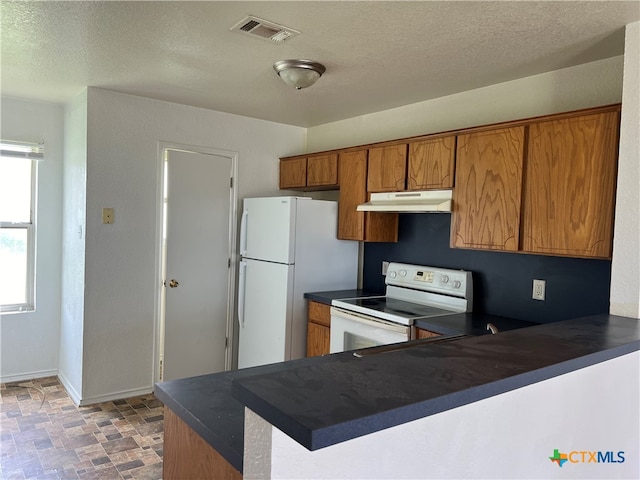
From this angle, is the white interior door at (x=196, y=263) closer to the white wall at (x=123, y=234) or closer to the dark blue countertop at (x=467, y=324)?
the white wall at (x=123, y=234)

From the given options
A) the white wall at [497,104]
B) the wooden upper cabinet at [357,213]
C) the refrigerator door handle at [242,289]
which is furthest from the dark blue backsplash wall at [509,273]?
the refrigerator door handle at [242,289]

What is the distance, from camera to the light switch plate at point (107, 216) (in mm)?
3463

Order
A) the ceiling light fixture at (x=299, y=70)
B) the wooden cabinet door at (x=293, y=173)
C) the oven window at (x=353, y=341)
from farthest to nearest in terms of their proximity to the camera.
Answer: the wooden cabinet door at (x=293, y=173) < the oven window at (x=353, y=341) < the ceiling light fixture at (x=299, y=70)

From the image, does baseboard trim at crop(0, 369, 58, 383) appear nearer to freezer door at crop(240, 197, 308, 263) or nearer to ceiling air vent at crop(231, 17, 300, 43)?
freezer door at crop(240, 197, 308, 263)

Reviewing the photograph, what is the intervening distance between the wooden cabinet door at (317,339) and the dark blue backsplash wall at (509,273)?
25.6 inches

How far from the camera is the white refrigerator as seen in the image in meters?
3.55

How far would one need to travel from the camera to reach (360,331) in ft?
10.2

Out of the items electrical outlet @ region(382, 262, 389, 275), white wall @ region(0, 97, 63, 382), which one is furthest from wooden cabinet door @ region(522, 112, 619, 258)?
white wall @ region(0, 97, 63, 382)

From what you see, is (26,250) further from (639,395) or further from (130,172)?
(639,395)

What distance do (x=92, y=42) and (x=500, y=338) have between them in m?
2.46

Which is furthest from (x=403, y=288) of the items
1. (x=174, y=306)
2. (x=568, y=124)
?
(x=174, y=306)

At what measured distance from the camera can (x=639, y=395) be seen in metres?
1.82

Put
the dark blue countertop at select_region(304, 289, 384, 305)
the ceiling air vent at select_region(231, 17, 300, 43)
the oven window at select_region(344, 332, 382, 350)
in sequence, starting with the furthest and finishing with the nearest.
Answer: the dark blue countertop at select_region(304, 289, 384, 305) < the oven window at select_region(344, 332, 382, 350) < the ceiling air vent at select_region(231, 17, 300, 43)

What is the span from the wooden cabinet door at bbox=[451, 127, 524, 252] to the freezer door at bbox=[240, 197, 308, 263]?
1235 mm
